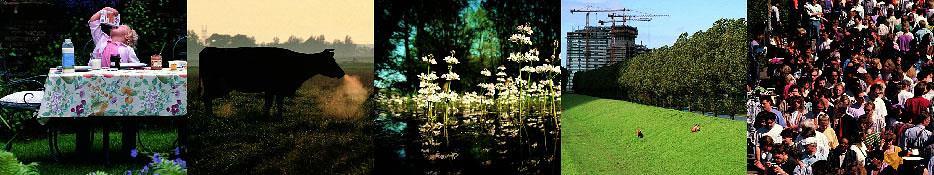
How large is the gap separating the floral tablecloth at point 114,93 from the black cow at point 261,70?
0.59 ft

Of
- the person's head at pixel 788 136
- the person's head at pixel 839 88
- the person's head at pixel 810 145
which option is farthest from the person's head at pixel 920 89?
the person's head at pixel 788 136

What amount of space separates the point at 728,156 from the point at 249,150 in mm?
3763

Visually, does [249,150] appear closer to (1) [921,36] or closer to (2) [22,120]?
(2) [22,120]

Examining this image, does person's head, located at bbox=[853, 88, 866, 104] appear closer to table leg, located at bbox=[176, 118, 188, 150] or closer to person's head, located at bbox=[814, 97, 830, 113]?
person's head, located at bbox=[814, 97, 830, 113]

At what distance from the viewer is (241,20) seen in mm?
5773

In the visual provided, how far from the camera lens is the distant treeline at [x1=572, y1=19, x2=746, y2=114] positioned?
6906 millimetres

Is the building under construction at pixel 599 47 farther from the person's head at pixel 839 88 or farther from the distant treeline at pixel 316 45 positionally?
the distant treeline at pixel 316 45

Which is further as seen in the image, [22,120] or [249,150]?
[22,120]

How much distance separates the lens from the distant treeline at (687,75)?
22.7 ft

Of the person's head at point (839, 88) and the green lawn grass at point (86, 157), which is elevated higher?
the person's head at point (839, 88)

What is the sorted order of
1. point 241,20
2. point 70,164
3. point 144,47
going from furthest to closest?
point 144,47
point 70,164
point 241,20

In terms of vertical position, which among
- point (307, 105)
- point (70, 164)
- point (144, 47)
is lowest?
point (70, 164)

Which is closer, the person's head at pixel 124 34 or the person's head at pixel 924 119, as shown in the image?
the person's head at pixel 124 34

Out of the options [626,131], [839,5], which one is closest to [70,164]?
[626,131]
